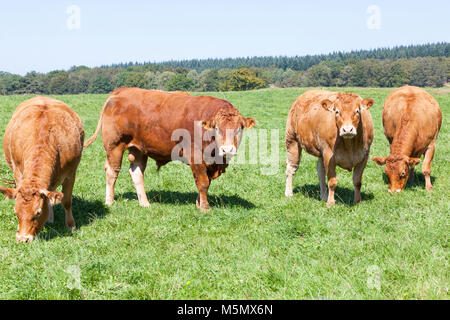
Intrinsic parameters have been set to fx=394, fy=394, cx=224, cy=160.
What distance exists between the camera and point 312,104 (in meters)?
8.70

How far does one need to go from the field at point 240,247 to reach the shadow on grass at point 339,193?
5 centimetres

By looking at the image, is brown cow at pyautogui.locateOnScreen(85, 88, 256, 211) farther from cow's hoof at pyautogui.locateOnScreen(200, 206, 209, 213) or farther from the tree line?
the tree line

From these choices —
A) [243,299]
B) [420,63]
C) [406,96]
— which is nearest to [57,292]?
[243,299]

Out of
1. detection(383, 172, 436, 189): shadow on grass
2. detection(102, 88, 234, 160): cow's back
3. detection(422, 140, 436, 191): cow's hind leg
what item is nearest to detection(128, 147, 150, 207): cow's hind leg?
detection(102, 88, 234, 160): cow's back

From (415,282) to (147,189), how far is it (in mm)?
6707

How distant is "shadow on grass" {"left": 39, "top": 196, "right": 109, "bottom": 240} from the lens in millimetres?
6369

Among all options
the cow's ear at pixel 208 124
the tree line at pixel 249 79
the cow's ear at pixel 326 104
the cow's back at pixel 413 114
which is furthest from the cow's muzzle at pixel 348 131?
the tree line at pixel 249 79

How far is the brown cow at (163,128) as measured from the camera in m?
7.23

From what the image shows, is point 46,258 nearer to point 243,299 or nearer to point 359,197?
point 243,299

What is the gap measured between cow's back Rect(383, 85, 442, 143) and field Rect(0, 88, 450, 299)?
4.28 ft

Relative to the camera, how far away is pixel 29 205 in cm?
560

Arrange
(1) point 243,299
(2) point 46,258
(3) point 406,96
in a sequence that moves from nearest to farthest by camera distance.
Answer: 1. (1) point 243,299
2. (2) point 46,258
3. (3) point 406,96

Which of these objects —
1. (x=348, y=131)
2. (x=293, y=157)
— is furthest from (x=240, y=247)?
(x=293, y=157)

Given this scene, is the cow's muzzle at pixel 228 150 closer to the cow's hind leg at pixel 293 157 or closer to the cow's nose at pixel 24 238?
the cow's hind leg at pixel 293 157
